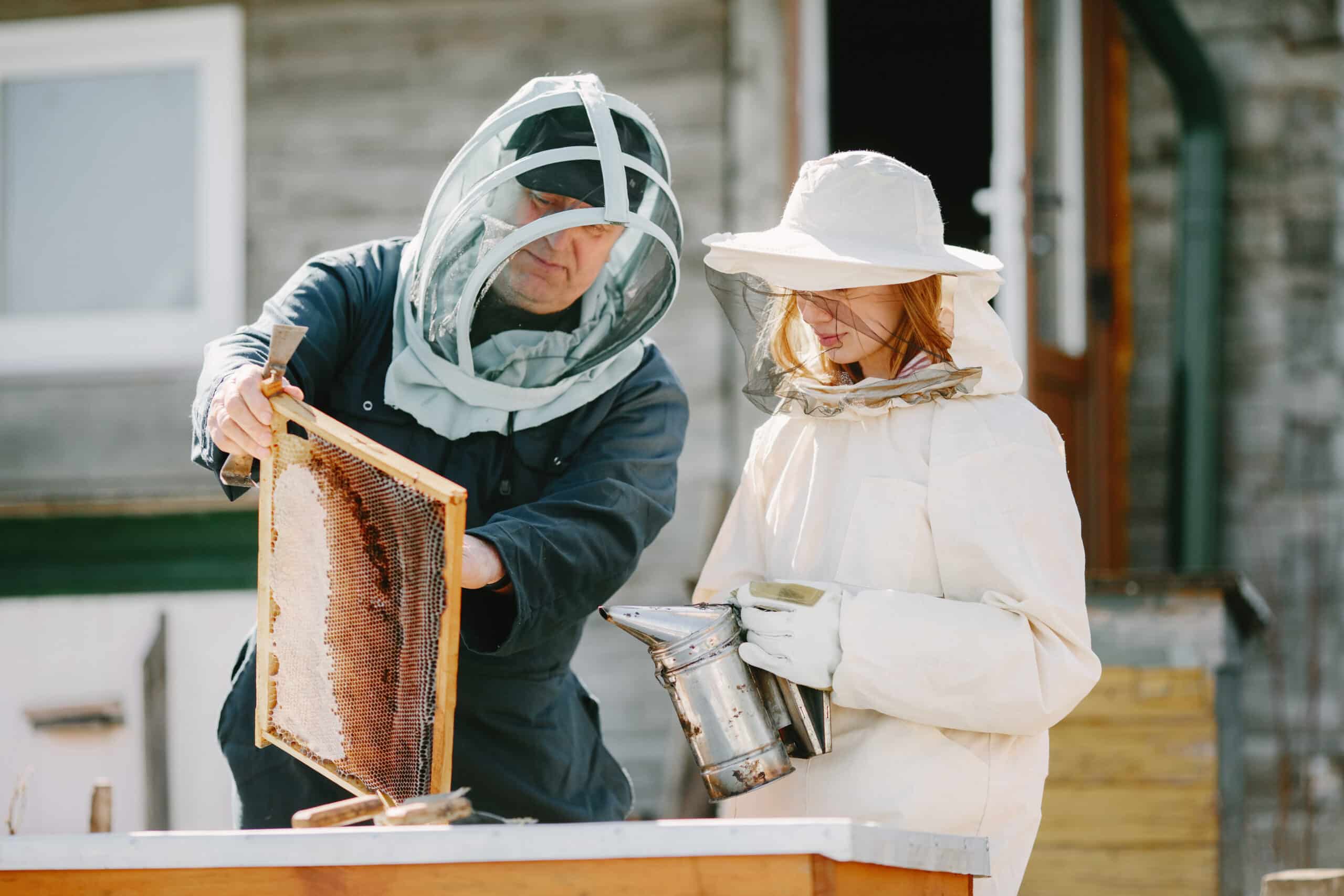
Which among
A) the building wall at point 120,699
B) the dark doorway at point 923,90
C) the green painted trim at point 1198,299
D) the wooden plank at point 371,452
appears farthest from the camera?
the dark doorway at point 923,90

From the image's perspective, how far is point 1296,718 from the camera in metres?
5.63

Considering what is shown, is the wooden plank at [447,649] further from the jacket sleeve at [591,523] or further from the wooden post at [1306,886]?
the wooden post at [1306,886]

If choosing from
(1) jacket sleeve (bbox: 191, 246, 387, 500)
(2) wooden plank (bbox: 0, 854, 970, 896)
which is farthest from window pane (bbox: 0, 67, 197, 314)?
(2) wooden plank (bbox: 0, 854, 970, 896)

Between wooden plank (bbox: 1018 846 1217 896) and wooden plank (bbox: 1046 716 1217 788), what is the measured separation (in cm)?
21

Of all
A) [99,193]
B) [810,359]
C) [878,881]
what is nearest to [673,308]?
[99,193]

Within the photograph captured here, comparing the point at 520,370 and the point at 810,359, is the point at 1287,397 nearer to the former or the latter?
the point at 810,359

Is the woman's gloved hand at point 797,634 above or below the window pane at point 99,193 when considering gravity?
below

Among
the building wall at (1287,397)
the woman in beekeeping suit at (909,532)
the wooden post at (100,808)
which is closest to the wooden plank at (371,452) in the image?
the woman in beekeeping suit at (909,532)

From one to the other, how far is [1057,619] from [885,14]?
17.4 feet

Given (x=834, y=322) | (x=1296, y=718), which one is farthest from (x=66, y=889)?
(x=1296, y=718)

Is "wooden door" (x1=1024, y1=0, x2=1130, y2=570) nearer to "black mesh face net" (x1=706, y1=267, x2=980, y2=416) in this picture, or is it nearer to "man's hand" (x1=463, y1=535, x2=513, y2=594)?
"black mesh face net" (x1=706, y1=267, x2=980, y2=416)

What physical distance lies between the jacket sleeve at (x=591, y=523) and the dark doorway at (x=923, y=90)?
435 cm

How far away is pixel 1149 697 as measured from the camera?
428cm

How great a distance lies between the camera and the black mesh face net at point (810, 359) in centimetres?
223
